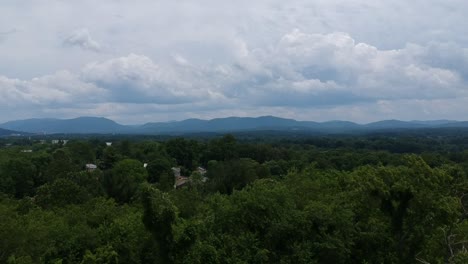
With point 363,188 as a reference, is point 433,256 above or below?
below

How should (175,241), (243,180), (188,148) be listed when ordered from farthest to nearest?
(188,148) → (243,180) → (175,241)

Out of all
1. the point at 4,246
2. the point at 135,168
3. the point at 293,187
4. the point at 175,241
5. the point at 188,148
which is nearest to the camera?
the point at 175,241

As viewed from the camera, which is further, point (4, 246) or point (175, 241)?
point (4, 246)

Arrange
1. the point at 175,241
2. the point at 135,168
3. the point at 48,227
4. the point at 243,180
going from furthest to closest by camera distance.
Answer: the point at 135,168 → the point at 243,180 → the point at 48,227 → the point at 175,241

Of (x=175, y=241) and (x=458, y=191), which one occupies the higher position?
(x=458, y=191)

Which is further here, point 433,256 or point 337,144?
point 337,144

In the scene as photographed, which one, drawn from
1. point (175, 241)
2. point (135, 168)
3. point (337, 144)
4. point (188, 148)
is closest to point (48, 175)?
point (135, 168)

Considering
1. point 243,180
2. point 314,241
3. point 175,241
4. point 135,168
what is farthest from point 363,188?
point 135,168

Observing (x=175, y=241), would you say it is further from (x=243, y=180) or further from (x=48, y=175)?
(x=48, y=175)

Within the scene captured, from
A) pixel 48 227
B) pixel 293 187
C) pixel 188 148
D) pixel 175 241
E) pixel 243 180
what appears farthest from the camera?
pixel 188 148

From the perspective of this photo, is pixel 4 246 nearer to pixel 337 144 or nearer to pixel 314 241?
pixel 314 241
